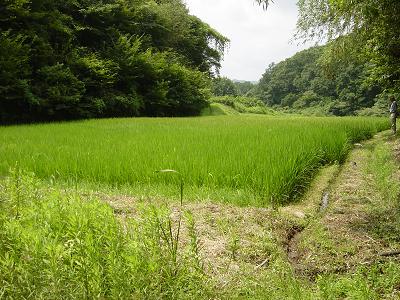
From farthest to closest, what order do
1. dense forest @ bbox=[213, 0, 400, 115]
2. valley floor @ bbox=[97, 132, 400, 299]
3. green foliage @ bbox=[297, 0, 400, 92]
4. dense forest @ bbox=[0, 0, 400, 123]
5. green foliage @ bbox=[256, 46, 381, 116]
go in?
green foliage @ bbox=[256, 46, 381, 116], dense forest @ bbox=[0, 0, 400, 123], green foliage @ bbox=[297, 0, 400, 92], dense forest @ bbox=[213, 0, 400, 115], valley floor @ bbox=[97, 132, 400, 299]

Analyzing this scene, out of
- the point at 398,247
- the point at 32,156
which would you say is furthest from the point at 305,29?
the point at 398,247

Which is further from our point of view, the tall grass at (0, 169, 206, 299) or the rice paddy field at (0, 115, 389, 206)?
the rice paddy field at (0, 115, 389, 206)

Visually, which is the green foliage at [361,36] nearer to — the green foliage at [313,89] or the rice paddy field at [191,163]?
the rice paddy field at [191,163]

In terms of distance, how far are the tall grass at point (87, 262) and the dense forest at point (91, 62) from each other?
13.4 metres

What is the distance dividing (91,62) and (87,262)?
17352 mm

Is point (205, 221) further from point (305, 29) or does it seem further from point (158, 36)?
point (158, 36)

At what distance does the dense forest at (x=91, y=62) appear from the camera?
47.5ft

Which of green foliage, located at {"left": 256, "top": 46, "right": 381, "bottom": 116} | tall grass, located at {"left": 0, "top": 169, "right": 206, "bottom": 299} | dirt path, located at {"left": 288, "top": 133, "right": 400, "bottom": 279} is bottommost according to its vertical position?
dirt path, located at {"left": 288, "top": 133, "right": 400, "bottom": 279}

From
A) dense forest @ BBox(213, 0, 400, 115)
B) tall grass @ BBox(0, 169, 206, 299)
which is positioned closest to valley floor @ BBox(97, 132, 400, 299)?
tall grass @ BBox(0, 169, 206, 299)

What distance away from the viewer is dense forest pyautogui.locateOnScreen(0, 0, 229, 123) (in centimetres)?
1448

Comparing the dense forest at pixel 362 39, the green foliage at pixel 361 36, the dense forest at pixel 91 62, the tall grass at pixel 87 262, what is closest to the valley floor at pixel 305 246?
the tall grass at pixel 87 262

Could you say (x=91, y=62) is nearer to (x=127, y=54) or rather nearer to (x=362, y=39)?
(x=127, y=54)

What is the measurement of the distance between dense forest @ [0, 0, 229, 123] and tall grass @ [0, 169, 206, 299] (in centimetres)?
1339

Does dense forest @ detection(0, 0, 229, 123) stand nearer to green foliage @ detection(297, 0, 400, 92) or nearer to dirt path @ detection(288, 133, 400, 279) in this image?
green foliage @ detection(297, 0, 400, 92)
